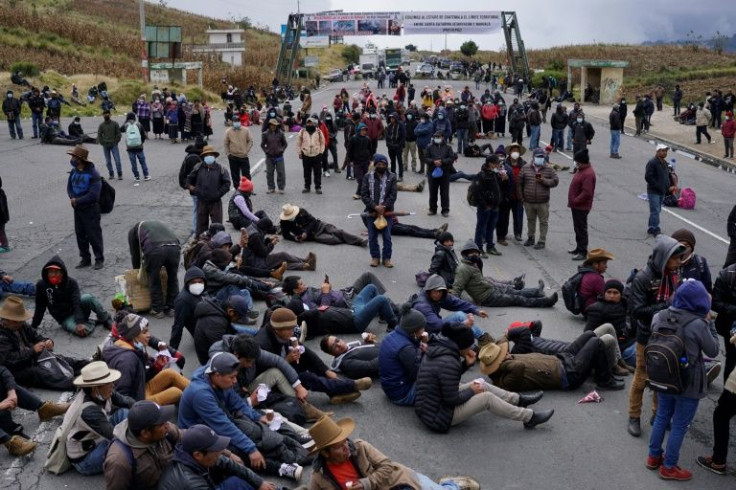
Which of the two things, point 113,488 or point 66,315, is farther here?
point 66,315

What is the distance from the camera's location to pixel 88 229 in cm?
1232

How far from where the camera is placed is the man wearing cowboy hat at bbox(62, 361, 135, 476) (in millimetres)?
6559

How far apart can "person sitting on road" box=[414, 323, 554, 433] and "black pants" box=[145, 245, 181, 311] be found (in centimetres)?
435

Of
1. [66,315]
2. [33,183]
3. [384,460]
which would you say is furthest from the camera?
[33,183]

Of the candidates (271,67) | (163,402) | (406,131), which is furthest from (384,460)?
(271,67)

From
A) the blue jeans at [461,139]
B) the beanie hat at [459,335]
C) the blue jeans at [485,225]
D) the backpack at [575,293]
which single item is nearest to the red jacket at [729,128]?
the blue jeans at [461,139]

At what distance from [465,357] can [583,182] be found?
6841mm

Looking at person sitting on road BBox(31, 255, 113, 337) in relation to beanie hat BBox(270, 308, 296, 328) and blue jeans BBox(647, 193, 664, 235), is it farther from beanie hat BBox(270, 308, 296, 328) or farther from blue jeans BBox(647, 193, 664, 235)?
blue jeans BBox(647, 193, 664, 235)

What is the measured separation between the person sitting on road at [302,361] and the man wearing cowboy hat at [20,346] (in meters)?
2.38

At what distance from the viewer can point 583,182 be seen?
1353 centimetres

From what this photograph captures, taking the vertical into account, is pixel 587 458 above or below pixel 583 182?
below

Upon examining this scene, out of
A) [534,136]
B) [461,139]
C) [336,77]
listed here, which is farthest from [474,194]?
[336,77]

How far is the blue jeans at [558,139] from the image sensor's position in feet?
85.4

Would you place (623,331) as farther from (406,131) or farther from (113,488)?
(406,131)
